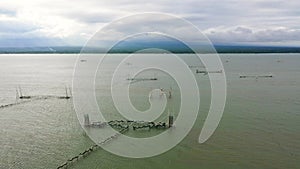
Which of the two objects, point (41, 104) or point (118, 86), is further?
point (118, 86)

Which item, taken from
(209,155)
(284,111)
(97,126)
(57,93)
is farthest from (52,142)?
(57,93)

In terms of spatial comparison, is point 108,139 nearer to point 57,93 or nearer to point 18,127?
point 18,127

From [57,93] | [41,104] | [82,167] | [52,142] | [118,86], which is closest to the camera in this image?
[82,167]

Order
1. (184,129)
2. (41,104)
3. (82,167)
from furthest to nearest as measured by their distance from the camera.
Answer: (41,104)
(184,129)
(82,167)

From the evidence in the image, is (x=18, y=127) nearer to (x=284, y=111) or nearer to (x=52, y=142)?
(x=52, y=142)

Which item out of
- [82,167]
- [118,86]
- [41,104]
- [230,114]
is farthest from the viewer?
[118,86]

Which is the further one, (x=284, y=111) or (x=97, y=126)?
(x=284, y=111)

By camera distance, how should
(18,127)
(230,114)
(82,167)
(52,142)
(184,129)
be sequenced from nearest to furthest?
(82,167) → (52,142) → (184,129) → (18,127) → (230,114)

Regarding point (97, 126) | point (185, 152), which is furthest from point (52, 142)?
point (185, 152)
